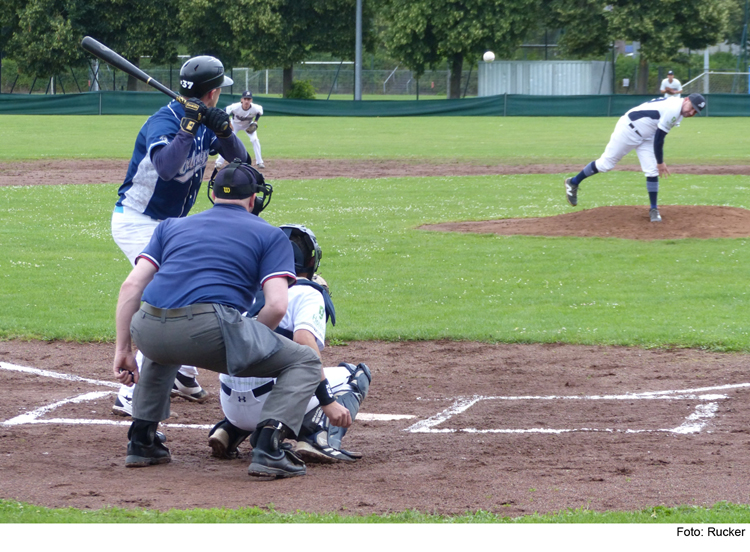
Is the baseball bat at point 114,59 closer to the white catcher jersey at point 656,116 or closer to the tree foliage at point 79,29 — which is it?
the white catcher jersey at point 656,116

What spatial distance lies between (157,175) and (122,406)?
1576 millimetres

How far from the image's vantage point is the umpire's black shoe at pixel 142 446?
5117mm

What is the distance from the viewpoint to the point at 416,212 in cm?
1677

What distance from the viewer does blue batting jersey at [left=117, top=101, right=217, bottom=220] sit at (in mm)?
6078

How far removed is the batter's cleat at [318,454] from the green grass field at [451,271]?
45.4 inches

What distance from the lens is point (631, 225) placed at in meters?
14.1

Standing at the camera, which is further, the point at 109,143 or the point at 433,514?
the point at 109,143

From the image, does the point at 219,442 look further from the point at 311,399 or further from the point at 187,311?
the point at 187,311

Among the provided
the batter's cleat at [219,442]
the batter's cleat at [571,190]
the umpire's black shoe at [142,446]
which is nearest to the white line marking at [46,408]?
the umpire's black shoe at [142,446]

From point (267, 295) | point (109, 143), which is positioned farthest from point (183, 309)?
point (109, 143)

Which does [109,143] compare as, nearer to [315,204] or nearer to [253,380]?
[315,204]

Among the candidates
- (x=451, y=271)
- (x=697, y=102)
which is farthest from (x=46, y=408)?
(x=697, y=102)

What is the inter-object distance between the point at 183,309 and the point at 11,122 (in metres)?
38.6

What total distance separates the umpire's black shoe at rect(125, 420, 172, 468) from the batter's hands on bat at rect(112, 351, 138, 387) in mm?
244
